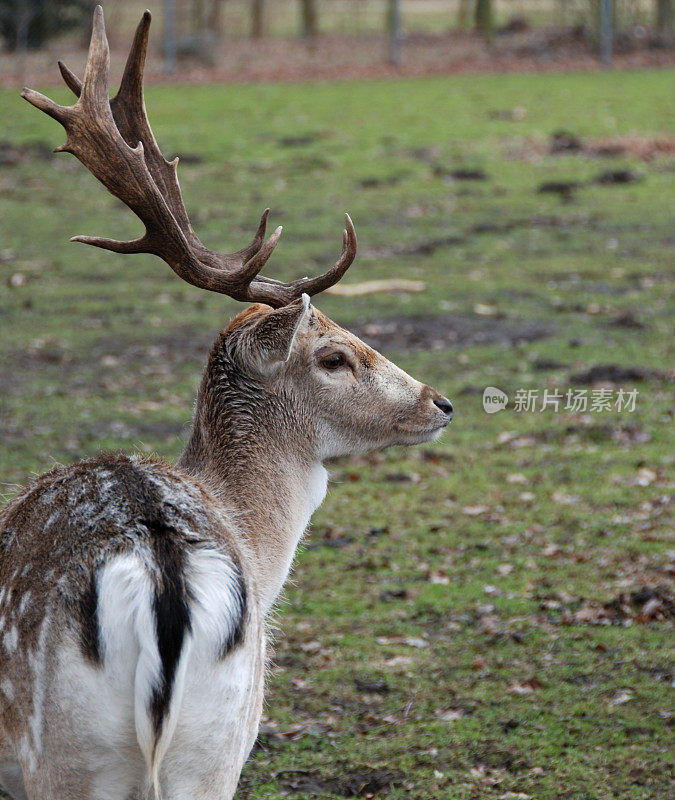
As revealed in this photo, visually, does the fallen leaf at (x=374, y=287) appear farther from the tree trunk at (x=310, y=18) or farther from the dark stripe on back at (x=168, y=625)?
the tree trunk at (x=310, y=18)

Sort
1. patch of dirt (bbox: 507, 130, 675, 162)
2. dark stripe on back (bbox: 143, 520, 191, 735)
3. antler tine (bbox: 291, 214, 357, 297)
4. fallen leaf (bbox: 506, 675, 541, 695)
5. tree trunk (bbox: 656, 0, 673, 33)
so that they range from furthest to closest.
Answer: tree trunk (bbox: 656, 0, 673, 33) → patch of dirt (bbox: 507, 130, 675, 162) → fallen leaf (bbox: 506, 675, 541, 695) → antler tine (bbox: 291, 214, 357, 297) → dark stripe on back (bbox: 143, 520, 191, 735)

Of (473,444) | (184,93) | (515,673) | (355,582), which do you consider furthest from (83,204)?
(515,673)

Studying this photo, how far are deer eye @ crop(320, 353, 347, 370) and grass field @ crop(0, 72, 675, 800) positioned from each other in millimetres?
1433

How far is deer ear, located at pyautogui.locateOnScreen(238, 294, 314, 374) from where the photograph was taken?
3754 millimetres

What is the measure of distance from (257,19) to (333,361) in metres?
23.1

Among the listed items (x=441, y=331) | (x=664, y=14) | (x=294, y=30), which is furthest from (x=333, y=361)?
(x=294, y=30)

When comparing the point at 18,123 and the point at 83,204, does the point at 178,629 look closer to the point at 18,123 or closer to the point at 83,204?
the point at 83,204

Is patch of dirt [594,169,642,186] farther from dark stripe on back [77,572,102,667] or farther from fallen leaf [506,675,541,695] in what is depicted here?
dark stripe on back [77,572,102,667]

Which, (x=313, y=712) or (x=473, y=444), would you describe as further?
(x=473, y=444)

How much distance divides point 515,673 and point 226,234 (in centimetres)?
832

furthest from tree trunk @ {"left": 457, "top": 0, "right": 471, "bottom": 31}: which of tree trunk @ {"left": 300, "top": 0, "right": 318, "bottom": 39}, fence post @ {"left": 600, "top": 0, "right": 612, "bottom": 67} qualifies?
fence post @ {"left": 600, "top": 0, "right": 612, "bottom": 67}

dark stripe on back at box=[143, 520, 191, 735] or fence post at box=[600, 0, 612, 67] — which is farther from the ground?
fence post at box=[600, 0, 612, 67]

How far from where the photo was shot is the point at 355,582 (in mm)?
5781

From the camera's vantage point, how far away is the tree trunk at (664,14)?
24.4 metres
